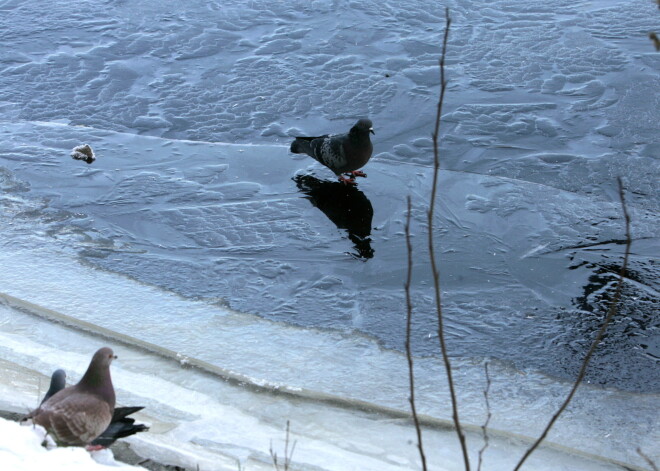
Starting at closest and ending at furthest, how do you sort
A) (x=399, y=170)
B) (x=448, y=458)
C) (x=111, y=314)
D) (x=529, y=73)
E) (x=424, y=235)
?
1. (x=448, y=458)
2. (x=111, y=314)
3. (x=424, y=235)
4. (x=399, y=170)
5. (x=529, y=73)

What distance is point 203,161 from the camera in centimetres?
629

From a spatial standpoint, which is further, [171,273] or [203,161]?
[203,161]

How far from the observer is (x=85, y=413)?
292 cm

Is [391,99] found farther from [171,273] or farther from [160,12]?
[160,12]

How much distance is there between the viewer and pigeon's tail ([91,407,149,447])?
2.98 meters

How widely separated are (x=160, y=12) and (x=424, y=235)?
5456mm

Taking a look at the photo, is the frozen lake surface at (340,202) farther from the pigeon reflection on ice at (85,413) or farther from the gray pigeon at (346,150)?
the pigeon reflection on ice at (85,413)

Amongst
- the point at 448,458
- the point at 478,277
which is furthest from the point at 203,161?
the point at 448,458

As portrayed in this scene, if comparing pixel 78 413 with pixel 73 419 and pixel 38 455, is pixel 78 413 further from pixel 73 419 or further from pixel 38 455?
pixel 38 455

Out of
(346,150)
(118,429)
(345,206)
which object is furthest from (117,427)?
(346,150)

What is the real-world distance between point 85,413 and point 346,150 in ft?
10.5

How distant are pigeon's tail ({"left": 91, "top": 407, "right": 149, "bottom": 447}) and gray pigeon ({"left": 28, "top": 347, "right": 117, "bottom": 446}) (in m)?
0.03

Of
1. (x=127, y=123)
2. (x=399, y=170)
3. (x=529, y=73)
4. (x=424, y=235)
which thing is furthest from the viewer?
(x=529, y=73)

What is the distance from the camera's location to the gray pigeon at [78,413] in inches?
114
